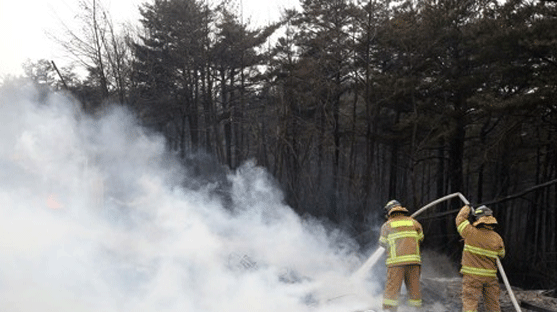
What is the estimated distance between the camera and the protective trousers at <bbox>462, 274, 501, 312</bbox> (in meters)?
7.24

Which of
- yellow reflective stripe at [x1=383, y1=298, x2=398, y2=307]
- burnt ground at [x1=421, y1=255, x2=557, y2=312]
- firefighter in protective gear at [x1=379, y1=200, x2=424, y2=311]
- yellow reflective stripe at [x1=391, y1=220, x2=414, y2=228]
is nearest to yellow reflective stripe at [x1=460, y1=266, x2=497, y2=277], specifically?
firefighter in protective gear at [x1=379, y1=200, x2=424, y2=311]

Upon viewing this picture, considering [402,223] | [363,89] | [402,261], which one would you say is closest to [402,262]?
[402,261]

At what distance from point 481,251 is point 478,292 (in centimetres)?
62

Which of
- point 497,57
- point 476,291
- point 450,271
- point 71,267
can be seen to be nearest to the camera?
point 476,291

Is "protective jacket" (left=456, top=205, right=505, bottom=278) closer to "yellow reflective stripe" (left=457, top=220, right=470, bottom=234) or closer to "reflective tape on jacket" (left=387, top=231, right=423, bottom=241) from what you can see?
"yellow reflective stripe" (left=457, top=220, right=470, bottom=234)

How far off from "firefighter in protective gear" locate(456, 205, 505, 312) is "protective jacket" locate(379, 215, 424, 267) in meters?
0.76

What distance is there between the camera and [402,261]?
7219 millimetres

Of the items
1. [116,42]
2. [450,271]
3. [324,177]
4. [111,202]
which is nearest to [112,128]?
[116,42]

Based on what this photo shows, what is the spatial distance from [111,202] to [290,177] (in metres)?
15.6

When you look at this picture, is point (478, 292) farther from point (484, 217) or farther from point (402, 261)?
point (402, 261)

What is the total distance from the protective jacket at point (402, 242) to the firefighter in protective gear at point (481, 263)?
29.9 inches

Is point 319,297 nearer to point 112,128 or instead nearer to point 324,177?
point 112,128

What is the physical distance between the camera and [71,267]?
306 inches

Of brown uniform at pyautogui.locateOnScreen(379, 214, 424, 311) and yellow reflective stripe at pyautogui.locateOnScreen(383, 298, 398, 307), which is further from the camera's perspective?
brown uniform at pyautogui.locateOnScreen(379, 214, 424, 311)
